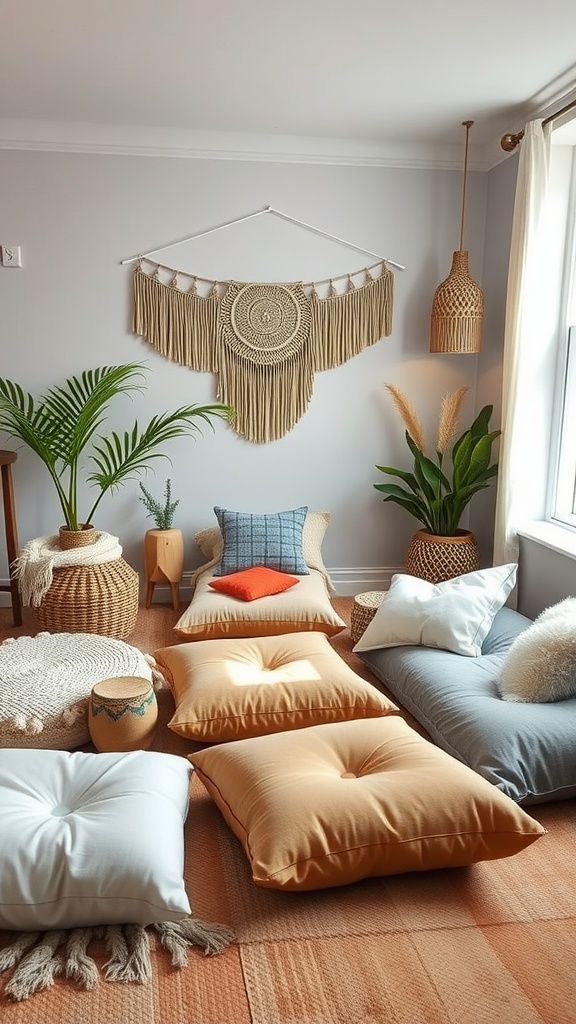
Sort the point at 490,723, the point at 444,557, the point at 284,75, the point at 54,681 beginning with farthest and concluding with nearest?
the point at 444,557 < the point at 284,75 < the point at 54,681 < the point at 490,723

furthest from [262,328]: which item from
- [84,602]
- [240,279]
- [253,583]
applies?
[84,602]

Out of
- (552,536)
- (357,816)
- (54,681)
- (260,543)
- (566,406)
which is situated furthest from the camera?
(260,543)

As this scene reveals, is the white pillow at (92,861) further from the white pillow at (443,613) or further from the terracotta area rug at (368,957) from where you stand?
the white pillow at (443,613)

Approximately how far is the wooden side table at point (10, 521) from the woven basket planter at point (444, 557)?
1913 mm

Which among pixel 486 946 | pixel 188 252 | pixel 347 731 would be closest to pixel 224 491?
pixel 188 252

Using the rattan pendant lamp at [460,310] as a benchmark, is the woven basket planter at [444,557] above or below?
below

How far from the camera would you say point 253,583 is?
355 cm

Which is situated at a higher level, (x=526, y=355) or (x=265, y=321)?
(x=265, y=321)

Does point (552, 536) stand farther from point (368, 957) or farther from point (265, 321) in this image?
point (368, 957)

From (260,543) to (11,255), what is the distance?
1.86 m

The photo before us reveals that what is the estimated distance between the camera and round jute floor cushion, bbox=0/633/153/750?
242cm

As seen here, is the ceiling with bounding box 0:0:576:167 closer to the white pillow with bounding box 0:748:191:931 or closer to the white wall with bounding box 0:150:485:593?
the white wall with bounding box 0:150:485:593

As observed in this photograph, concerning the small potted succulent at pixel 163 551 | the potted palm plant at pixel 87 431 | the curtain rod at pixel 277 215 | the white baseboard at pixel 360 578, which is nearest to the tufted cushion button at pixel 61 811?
the potted palm plant at pixel 87 431

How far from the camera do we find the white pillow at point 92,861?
5.43 ft
